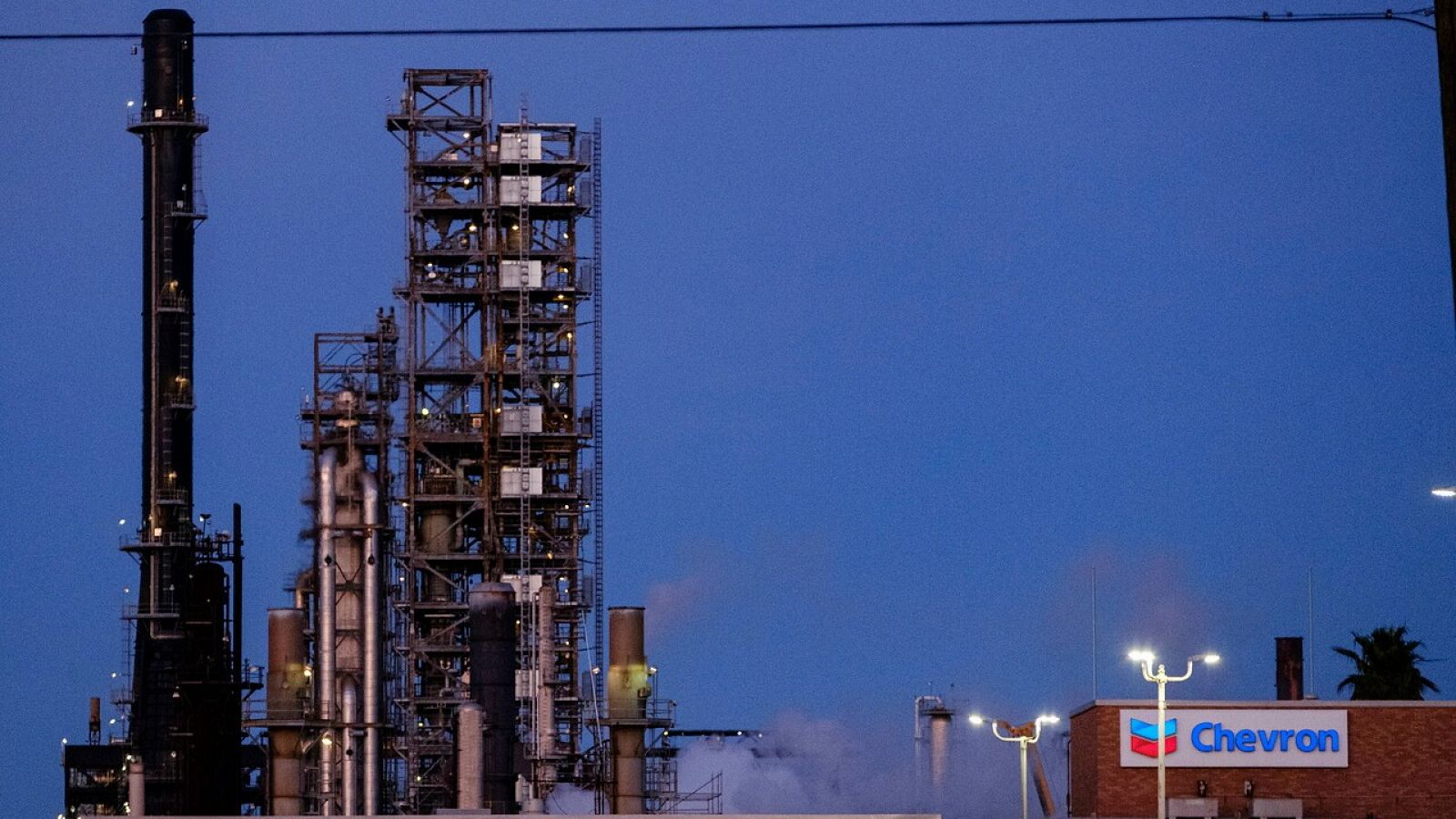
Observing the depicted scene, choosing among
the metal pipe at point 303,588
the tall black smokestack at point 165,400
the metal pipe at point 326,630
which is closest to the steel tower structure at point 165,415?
the tall black smokestack at point 165,400

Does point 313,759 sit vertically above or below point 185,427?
below

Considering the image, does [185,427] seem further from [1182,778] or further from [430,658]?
[1182,778]

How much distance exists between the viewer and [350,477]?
301 feet

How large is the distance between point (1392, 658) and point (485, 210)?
3820 centimetres

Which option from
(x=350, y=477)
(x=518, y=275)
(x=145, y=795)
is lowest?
(x=145, y=795)

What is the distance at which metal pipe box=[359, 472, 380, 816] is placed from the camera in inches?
3536

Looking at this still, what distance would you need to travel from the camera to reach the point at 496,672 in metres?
77.3

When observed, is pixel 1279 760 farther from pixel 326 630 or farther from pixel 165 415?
pixel 165 415

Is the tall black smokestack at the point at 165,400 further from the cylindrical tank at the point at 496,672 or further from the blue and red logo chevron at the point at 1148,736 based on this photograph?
the blue and red logo chevron at the point at 1148,736

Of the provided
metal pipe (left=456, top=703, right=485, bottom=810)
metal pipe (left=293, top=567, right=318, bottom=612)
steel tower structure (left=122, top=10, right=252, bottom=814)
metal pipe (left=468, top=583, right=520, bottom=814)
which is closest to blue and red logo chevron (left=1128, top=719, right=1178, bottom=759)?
metal pipe (left=456, top=703, right=485, bottom=810)

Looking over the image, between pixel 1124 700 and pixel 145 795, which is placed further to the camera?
pixel 145 795

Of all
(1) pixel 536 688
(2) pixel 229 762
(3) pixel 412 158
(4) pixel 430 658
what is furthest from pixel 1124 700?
(2) pixel 229 762

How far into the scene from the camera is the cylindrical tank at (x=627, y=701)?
8588 cm

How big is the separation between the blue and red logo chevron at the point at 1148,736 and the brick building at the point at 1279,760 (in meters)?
0.02
